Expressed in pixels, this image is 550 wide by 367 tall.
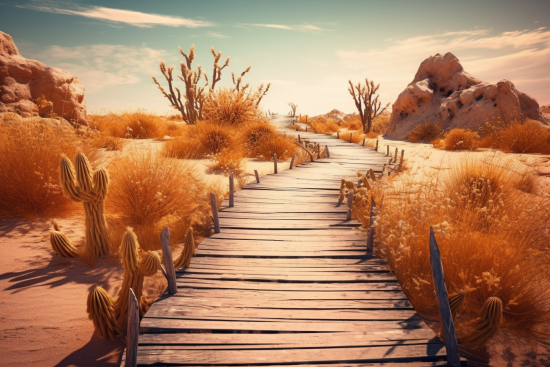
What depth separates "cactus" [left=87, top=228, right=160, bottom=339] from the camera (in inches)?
110

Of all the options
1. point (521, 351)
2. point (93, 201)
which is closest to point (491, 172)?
point (521, 351)

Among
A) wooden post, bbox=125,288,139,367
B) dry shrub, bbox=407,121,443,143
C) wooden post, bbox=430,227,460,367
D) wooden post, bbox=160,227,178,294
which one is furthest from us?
dry shrub, bbox=407,121,443,143

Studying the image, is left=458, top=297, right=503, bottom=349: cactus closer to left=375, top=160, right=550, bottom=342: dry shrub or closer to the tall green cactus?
left=375, top=160, right=550, bottom=342: dry shrub

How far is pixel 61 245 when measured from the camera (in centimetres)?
388

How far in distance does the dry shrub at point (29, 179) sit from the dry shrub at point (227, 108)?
8047 millimetres

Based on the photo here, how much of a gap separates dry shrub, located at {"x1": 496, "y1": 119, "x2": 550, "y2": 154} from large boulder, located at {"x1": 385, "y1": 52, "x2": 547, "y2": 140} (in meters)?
2.17

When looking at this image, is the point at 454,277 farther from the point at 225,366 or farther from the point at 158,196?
the point at 158,196

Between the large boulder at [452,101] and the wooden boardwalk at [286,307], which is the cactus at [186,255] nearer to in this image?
the wooden boardwalk at [286,307]

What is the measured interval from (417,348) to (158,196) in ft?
13.9

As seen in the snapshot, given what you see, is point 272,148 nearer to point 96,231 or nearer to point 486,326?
point 96,231

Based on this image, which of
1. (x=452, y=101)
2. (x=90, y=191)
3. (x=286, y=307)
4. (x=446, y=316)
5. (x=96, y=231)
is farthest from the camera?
(x=452, y=101)

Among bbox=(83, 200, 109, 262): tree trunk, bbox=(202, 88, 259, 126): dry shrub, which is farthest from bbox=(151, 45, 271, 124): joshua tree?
bbox=(83, 200, 109, 262): tree trunk

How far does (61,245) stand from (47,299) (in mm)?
769

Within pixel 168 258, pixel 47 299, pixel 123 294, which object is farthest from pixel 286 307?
pixel 47 299
